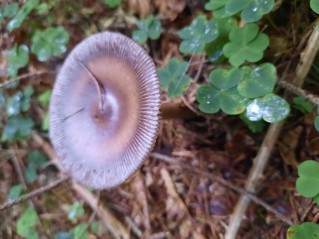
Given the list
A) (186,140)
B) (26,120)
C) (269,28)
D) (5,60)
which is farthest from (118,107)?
(5,60)

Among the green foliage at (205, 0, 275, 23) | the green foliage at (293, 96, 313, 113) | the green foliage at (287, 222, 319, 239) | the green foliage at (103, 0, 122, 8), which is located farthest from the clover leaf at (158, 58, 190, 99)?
the green foliage at (287, 222, 319, 239)

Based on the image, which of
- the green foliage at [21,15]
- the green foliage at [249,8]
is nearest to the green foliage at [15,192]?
the green foliage at [21,15]

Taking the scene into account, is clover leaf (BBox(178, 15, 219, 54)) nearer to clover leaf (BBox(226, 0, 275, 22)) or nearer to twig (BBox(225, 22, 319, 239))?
clover leaf (BBox(226, 0, 275, 22))

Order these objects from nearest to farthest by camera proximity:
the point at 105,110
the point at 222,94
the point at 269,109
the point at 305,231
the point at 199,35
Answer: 1. the point at 305,231
2. the point at 269,109
3. the point at 222,94
4. the point at 105,110
5. the point at 199,35

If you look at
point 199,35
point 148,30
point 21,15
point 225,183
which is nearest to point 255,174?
point 225,183

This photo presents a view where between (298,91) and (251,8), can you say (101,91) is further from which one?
(298,91)

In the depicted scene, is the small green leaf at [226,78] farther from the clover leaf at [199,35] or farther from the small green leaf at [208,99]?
the clover leaf at [199,35]

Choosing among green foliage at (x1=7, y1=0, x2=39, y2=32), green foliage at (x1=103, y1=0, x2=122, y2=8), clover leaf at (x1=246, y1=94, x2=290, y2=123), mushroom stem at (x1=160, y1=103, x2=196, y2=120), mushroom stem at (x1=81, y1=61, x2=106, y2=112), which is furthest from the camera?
green foliage at (x1=103, y1=0, x2=122, y2=8)
